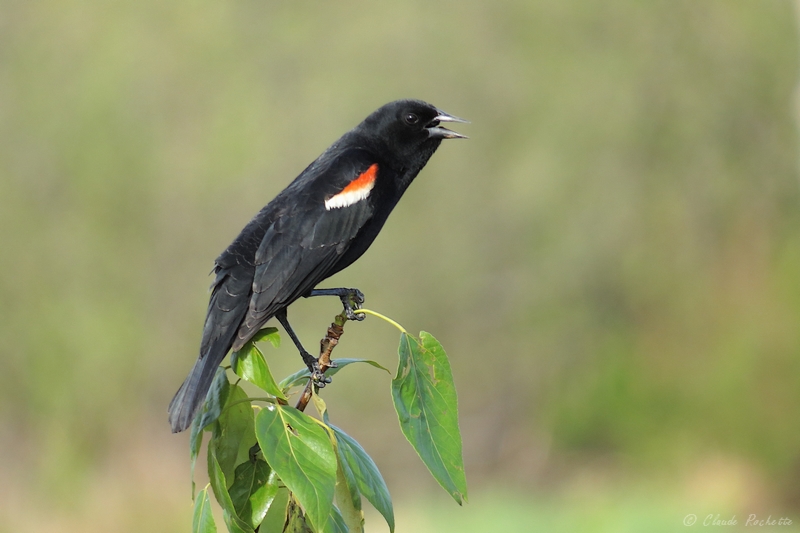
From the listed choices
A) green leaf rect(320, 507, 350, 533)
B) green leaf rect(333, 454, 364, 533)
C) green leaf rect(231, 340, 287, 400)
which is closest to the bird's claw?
green leaf rect(231, 340, 287, 400)

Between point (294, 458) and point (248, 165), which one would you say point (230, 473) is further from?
point (248, 165)

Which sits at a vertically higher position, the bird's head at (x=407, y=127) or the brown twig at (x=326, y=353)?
the bird's head at (x=407, y=127)

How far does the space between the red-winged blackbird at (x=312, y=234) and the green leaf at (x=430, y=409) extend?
26 centimetres

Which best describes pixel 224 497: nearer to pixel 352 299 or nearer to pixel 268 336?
pixel 268 336

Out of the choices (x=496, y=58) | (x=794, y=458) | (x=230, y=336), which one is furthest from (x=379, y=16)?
(x=230, y=336)

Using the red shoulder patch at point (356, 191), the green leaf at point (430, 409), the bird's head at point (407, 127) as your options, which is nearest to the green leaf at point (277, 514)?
the green leaf at point (430, 409)

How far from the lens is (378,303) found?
11898mm

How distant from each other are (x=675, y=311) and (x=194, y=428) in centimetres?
1158

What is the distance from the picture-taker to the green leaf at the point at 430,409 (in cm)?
183

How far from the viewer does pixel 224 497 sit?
178 centimetres

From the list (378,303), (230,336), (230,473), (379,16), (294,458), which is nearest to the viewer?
(294,458)

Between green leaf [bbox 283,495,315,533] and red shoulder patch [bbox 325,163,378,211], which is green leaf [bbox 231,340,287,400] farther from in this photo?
red shoulder patch [bbox 325,163,378,211]

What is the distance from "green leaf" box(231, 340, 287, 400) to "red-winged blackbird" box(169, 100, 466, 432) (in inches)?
2.0

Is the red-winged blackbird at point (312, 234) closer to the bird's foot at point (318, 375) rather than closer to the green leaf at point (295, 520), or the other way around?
the bird's foot at point (318, 375)
